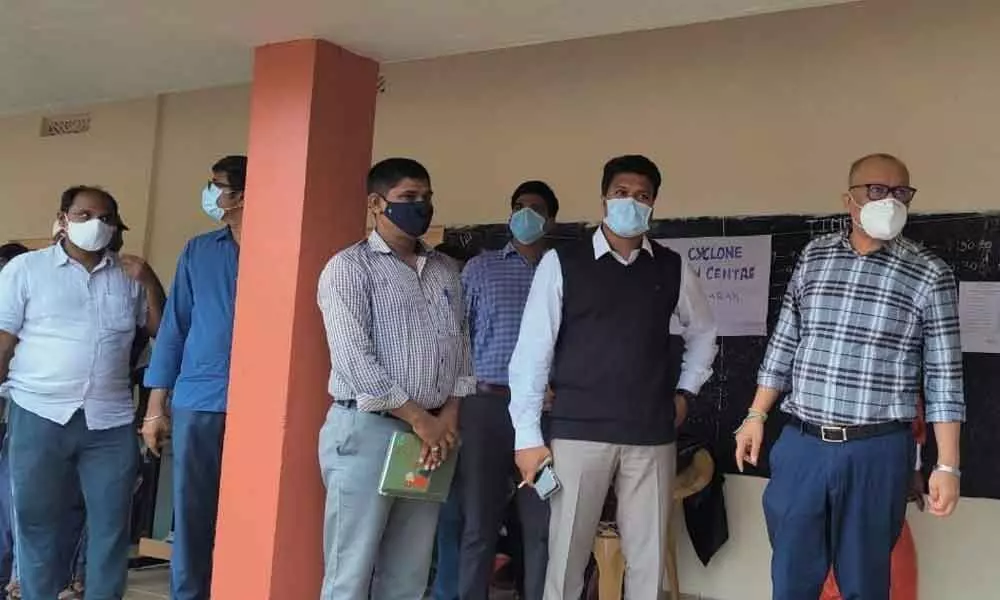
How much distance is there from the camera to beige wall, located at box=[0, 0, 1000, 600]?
13.2 feet

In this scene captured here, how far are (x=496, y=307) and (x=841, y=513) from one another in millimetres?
1434

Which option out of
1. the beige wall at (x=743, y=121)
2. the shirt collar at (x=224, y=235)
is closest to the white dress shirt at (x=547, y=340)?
the beige wall at (x=743, y=121)

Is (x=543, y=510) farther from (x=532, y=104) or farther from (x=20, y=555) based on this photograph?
(x=532, y=104)

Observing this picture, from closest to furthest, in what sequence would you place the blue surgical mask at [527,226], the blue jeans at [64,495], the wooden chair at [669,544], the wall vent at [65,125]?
the blue jeans at [64,495] < the blue surgical mask at [527,226] < the wooden chair at [669,544] < the wall vent at [65,125]

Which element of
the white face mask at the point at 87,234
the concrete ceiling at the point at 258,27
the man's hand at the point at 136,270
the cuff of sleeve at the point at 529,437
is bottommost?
the cuff of sleeve at the point at 529,437

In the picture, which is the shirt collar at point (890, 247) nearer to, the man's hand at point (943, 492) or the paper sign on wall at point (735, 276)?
the man's hand at point (943, 492)

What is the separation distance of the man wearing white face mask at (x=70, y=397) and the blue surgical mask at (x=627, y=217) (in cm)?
175

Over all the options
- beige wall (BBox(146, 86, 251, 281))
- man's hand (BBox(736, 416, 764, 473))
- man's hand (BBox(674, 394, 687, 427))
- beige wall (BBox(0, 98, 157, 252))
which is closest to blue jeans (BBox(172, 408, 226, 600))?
man's hand (BBox(674, 394, 687, 427))

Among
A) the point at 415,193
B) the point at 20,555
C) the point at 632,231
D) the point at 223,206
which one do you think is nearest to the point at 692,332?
the point at 632,231

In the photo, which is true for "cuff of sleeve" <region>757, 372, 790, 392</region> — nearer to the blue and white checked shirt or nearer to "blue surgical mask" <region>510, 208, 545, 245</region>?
the blue and white checked shirt

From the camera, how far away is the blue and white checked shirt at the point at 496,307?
3.44 meters

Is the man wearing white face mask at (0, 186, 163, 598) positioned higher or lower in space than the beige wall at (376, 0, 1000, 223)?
lower

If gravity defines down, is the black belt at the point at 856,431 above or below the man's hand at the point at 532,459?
above

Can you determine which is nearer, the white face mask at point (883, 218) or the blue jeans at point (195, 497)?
the white face mask at point (883, 218)
